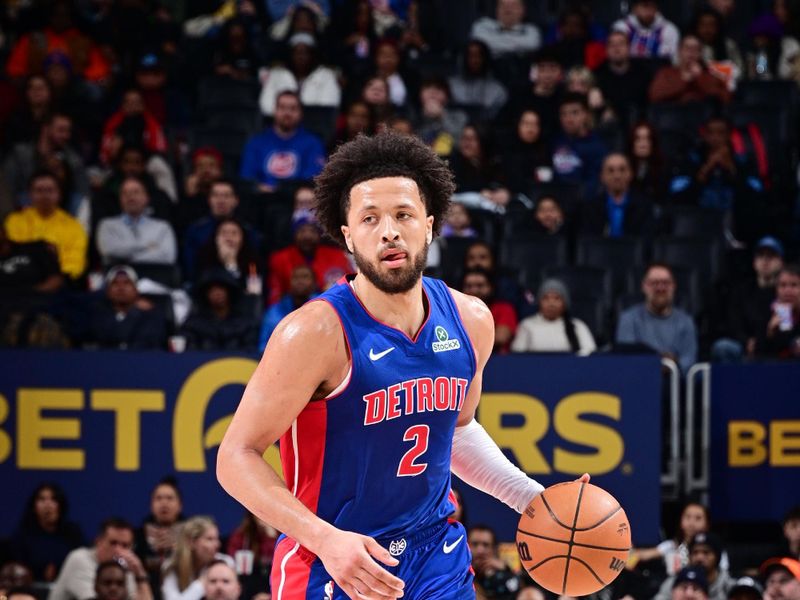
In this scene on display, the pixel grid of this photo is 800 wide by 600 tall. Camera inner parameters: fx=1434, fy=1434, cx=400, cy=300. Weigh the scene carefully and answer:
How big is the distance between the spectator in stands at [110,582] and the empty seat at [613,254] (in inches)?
188

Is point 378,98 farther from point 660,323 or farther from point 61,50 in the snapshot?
point 660,323

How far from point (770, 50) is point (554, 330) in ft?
19.3

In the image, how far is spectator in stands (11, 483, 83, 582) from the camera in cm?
973

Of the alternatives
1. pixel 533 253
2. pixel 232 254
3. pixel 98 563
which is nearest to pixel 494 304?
pixel 533 253

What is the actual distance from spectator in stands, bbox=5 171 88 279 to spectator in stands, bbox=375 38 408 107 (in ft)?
11.5

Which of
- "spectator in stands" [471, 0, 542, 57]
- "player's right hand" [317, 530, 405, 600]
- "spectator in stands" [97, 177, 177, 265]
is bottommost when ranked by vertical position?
"player's right hand" [317, 530, 405, 600]

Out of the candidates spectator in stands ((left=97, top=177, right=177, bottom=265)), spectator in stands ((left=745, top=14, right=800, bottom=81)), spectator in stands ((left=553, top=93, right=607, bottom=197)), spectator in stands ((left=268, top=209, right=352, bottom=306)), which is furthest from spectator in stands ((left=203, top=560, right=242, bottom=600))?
spectator in stands ((left=745, top=14, right=800, bottom=81))

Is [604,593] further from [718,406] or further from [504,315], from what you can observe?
[504,315]

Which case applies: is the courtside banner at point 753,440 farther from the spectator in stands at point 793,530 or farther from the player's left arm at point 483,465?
the player's left arm at point 483,465

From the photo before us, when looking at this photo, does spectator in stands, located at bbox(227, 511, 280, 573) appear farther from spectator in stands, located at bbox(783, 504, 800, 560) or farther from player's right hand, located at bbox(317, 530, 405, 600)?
player's right hand, located at bbox(317, 530, 405, 600)

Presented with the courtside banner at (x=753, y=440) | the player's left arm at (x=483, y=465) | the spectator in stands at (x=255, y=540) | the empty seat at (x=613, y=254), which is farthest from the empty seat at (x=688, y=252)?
the player's left arm at (x=483, y=465)

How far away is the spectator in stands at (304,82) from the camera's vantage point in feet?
46.3

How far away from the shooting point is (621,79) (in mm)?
14125

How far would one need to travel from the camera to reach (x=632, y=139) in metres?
12.6
